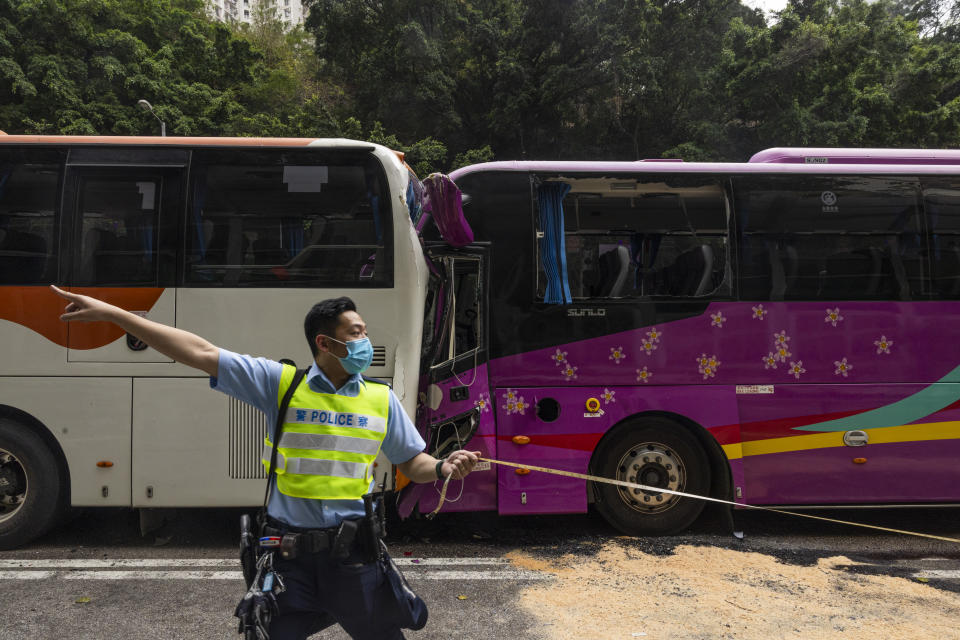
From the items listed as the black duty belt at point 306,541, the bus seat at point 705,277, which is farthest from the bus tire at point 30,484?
the bus seat at point 705,277

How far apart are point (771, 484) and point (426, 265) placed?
3356 mm

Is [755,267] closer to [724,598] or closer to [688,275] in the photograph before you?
[688,275]

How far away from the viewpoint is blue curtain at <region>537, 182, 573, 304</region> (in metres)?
6.11

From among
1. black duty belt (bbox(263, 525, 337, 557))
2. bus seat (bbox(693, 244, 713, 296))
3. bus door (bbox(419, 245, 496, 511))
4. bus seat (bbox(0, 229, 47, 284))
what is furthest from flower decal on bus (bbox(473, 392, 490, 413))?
bus seat (bbox(0, 229, 47, 284))

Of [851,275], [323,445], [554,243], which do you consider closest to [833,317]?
[851,275]

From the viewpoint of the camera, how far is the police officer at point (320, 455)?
2.67 m

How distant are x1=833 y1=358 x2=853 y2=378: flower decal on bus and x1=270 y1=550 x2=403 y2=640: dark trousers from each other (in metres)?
4.80

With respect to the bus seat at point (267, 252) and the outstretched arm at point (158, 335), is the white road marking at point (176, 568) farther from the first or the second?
the outstretched arm at point (158, 335)

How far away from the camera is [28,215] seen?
19.4 ft

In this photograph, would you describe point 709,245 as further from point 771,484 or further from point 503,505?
point 503,505

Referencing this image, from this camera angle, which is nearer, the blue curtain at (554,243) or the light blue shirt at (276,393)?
the light blue shirt at (276,393)

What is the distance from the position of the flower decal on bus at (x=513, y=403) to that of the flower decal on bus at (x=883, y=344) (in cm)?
292

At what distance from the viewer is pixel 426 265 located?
244 inches

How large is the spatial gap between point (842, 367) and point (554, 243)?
2558 mm
